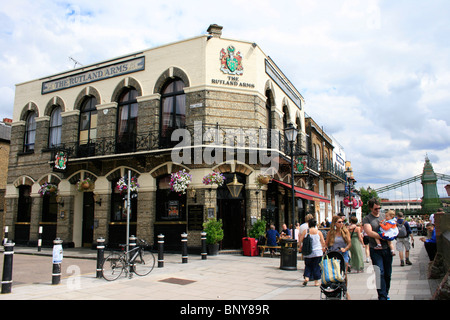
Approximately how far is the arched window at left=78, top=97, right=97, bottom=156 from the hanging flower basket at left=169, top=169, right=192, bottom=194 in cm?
565

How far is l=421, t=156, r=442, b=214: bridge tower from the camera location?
235 feet

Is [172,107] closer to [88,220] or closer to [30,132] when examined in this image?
[88,220]

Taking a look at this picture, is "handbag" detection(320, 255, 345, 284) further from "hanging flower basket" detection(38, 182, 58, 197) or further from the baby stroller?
"hanging flower basket" detection(38, 182, 58, 197)

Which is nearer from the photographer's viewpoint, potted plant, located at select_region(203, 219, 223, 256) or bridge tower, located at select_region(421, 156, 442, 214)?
potted plant, located at select_region(203, 219, 223, 256)

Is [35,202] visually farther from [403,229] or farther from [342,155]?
[342,155]

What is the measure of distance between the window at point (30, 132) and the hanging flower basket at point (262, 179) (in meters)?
14.7

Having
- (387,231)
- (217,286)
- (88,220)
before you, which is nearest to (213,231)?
(217,286)

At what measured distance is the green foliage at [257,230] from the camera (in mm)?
14638

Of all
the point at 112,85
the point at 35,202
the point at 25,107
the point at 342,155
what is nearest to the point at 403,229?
the point at 112,85

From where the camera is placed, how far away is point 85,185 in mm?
17312

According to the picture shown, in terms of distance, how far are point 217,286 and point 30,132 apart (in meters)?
18.5

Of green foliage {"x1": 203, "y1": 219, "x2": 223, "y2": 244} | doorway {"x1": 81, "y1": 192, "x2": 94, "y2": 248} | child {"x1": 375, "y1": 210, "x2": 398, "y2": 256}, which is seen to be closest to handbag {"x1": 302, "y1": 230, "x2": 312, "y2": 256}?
child {"x1": 375, "y1": 210, "x2": 398, "y2": 256}

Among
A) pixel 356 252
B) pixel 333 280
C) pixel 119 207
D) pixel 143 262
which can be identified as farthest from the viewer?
pixel 119 207
